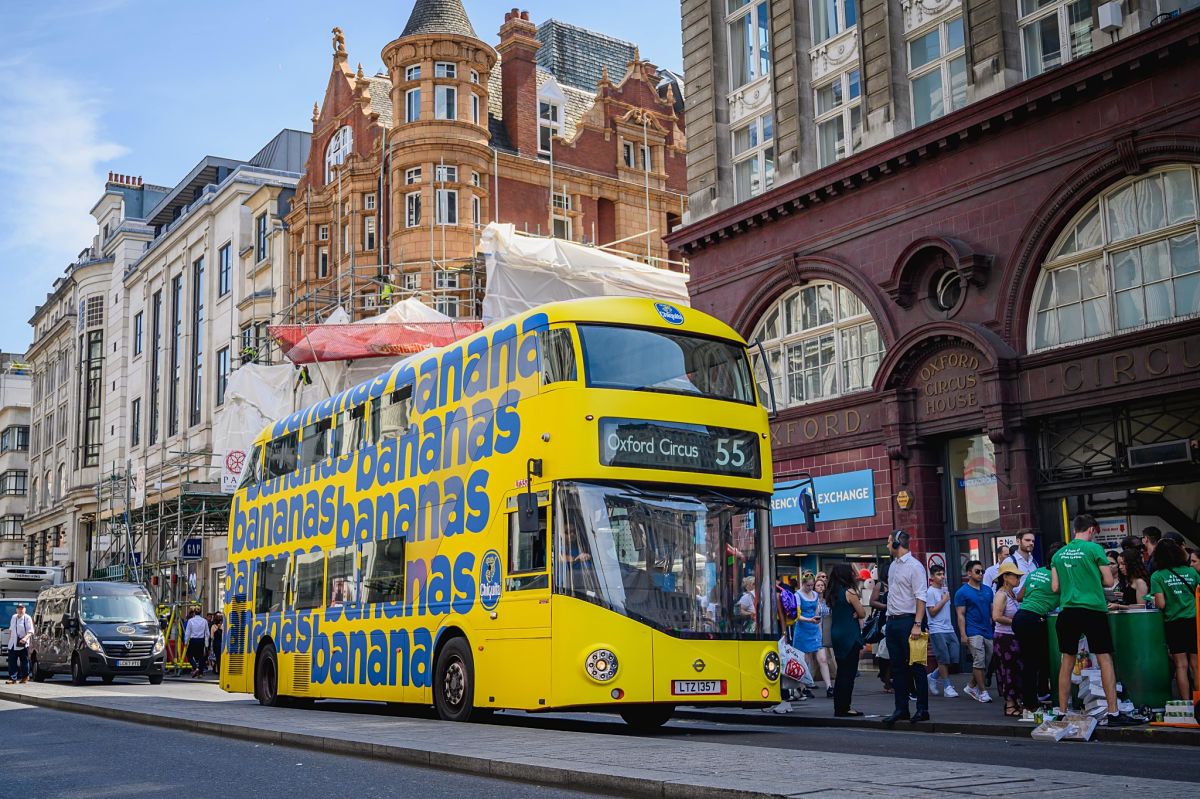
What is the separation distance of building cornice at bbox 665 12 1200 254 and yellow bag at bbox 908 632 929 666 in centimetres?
1019

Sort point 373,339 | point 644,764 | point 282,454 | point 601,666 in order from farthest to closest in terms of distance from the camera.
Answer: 1. point 373,339
2. point 282,454
3. point 601,666
4. point 644,764

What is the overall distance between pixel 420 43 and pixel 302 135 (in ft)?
72.1

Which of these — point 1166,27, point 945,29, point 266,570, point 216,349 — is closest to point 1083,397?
point 1166,27

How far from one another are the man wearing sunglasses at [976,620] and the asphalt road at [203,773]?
31.3ft

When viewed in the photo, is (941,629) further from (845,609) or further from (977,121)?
(977,121)

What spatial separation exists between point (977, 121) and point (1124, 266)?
11.9 feet

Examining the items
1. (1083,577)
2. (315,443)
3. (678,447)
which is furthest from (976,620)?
(315,443)

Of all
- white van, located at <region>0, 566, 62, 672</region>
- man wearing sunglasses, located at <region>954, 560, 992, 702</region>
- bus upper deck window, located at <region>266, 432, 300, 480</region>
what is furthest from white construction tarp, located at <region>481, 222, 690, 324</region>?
man wearing sunglasses, located at <region>954, 560, 992, 702</region>

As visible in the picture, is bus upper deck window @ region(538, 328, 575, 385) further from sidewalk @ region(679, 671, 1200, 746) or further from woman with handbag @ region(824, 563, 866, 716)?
sidewalk @ region(679, 671, 1200, 746)

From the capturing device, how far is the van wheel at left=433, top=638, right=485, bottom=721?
14.6m

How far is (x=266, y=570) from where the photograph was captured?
67.6ft

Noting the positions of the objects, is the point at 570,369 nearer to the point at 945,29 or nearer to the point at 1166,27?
the point at 1166,27

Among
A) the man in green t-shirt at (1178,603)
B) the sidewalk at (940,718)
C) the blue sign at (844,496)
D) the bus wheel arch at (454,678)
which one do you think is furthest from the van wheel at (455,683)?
the blue sign at (844,496)

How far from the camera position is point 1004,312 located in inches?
850
